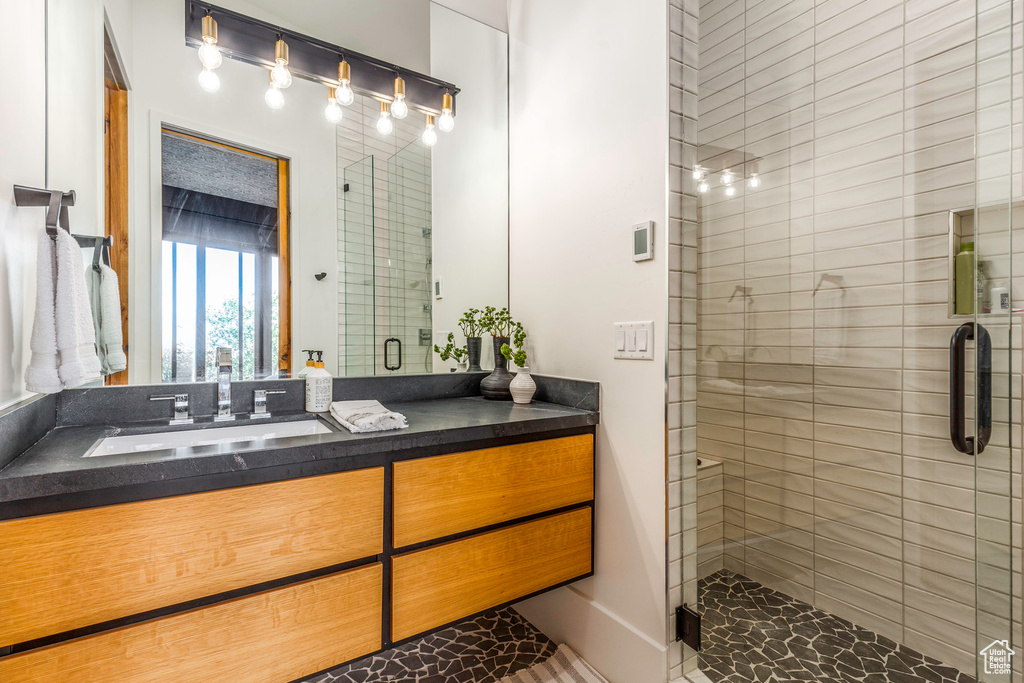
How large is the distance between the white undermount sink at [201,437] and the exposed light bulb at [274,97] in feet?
3.78

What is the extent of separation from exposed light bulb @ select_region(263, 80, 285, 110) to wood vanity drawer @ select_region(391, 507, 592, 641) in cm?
162

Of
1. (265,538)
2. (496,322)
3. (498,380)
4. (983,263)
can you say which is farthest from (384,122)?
(983,263)

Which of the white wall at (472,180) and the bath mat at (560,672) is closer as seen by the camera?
the bath mat at (560,672)

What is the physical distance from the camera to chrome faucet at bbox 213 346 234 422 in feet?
4.95

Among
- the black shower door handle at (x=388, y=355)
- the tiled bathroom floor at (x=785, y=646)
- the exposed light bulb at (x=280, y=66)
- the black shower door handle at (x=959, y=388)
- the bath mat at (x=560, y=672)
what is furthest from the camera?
the black shower door handle at (x=388, y=355)

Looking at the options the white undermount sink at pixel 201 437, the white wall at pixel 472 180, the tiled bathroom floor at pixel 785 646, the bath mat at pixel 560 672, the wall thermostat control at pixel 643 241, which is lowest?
the bath mat at pixel 560 672

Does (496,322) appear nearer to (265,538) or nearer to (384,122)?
(384,122)

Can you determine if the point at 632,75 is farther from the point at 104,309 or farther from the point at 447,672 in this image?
the point at 447,672

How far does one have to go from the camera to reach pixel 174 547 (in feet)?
3.24

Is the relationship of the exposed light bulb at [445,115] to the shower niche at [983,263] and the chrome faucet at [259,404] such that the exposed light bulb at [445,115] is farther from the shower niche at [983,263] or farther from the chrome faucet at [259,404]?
the shower niche at [983,263]

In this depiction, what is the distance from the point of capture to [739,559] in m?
1.51

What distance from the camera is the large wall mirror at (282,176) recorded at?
57.7 inches

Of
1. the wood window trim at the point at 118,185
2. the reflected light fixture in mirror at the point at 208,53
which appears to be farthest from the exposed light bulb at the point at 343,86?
the wood window trim at the point at 118,185

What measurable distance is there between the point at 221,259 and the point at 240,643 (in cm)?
118
